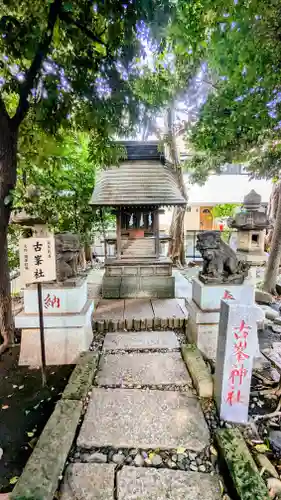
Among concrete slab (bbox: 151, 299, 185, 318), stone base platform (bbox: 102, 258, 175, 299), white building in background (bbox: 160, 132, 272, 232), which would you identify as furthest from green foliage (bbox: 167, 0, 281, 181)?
white building in background (bbox: 160, 132, 272, 232)

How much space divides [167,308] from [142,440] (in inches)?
124

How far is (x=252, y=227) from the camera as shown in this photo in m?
5.05

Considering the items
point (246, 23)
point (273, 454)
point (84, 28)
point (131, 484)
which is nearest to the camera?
point (131, 484)

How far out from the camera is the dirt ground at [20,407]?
2012 millimetres

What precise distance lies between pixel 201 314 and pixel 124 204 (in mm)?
3110

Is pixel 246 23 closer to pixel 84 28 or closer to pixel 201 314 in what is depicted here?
pixel 84 28

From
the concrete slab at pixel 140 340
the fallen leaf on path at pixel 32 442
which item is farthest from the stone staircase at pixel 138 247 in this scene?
the fallen leaf on path at pixel 32 442

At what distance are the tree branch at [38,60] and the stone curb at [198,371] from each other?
12.4 ft

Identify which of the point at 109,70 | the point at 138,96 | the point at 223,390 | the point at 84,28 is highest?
the point at 84,28

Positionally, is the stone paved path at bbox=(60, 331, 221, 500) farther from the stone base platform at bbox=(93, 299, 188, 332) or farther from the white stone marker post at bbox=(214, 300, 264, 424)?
the stone base platform at bbox=(93, 299, 188, 332)

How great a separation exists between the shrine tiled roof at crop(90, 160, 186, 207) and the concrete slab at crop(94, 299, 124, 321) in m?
2.25

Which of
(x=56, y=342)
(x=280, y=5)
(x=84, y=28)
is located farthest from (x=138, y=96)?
(x=56, y=342)

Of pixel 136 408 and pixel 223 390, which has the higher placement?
pixel 223 390

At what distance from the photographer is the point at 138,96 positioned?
11.3ft
